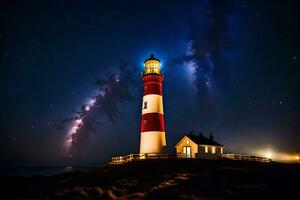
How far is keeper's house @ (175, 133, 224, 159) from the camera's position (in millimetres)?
36625

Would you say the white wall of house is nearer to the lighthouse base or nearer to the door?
the door

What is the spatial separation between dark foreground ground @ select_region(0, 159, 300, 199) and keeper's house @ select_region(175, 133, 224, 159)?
4815 millimetres

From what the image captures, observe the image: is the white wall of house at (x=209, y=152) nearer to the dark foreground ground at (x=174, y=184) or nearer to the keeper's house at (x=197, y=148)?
the keeper's house at (x=197, y=148)

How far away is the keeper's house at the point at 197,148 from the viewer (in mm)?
36625

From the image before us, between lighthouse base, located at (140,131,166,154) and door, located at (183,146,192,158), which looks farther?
door, located at (183,146,192,158)

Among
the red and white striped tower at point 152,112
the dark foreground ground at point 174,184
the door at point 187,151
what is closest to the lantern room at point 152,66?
the red and white striped tower at point 152,112

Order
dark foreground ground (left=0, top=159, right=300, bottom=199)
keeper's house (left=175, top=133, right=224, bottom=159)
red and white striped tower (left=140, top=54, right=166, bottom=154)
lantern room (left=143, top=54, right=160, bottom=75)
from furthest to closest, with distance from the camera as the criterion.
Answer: lantern room (left=143, top=54, right=160, bottom=75), keeper's house (left=175, top=133, right=224, bottom=159), red and white striped tower (left=140, top=54, right=166, bottom=154), dark foreground ground (left=0, top=159, right=300, bottom=199)

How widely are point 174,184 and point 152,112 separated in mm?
13292

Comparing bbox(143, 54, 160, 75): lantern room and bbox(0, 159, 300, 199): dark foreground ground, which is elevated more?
bbox(143, 54, 160, 75): lantern room

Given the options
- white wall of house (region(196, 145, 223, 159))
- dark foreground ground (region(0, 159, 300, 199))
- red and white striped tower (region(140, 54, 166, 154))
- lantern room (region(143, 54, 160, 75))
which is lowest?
dark foreground ground (region(0, 159, 300, 199))

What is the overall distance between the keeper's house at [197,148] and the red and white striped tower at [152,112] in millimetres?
2838

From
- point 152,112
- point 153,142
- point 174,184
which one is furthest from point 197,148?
point 174,184

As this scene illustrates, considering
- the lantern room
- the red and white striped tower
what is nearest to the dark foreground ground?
the red and white striped tower

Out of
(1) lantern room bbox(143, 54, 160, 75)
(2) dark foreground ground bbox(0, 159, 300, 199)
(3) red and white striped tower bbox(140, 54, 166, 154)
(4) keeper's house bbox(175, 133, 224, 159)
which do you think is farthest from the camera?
(1) lantern room bbox(143, 54, 160, 75)
